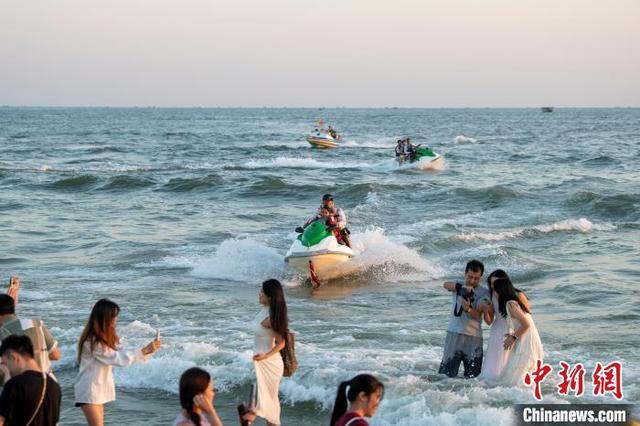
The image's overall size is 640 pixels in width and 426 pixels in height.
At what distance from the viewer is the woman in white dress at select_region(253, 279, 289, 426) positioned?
254 inches

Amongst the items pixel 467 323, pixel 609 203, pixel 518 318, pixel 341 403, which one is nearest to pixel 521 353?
pixel 518 318

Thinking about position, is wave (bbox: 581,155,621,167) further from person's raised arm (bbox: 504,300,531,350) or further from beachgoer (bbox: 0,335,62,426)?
beachgoer (bbox: 0,335,62,426)

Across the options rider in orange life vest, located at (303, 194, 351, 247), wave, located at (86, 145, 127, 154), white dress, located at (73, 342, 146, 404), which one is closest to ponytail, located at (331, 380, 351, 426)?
white dress, located at (73, 342, 146, 404)

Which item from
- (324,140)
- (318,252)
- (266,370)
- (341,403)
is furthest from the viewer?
(324,140)

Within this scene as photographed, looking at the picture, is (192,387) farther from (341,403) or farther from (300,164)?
(300,164)

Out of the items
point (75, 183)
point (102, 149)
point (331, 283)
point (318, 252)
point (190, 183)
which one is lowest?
point (102, 149)

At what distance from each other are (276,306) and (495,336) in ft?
8.17

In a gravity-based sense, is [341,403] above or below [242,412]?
above

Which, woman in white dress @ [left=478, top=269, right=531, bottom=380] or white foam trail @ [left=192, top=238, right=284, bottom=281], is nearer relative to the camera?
woman in white dress @ [left=478, top=269, right=531, bottom=380]

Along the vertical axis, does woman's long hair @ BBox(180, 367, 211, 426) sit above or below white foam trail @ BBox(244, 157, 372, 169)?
above

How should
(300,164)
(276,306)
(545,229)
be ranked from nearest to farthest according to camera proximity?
(276,306) < (545,229) < (300,164)

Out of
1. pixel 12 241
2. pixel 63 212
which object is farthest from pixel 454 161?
pixel 12 241

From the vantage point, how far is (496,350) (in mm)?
8109

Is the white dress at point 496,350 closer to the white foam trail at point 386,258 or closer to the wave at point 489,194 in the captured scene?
the white foam trail at point 386,258
